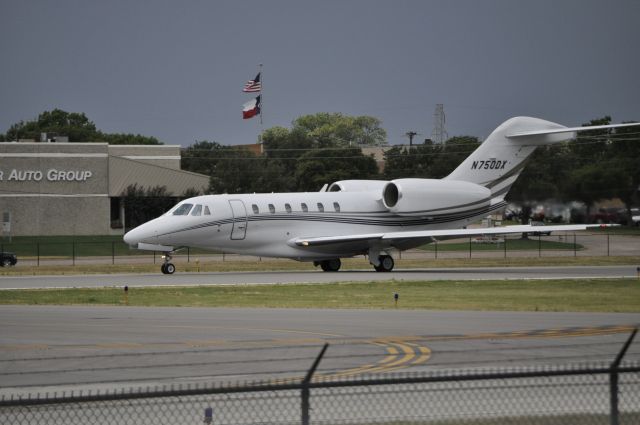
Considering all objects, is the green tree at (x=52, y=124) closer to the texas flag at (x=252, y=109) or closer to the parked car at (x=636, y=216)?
the texas flag at (x=252, y=109)

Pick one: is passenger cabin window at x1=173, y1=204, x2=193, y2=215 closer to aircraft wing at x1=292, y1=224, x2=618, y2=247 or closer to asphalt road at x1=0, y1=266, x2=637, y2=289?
asphalt road at x1=0, y1=266, x2=637, y2=289

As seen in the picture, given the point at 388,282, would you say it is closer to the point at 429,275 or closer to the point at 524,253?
the point at 429,275

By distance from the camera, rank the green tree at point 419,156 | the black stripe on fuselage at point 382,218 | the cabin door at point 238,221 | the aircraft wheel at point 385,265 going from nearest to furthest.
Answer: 1. the cabin door at point 238,221
2. the black stripe on fuselage at point 382,218
3. the aircraft wheel at point 385,265
4. the green tree at point 419,156

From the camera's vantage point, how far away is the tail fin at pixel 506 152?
4553cm

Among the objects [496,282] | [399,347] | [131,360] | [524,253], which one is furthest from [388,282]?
[524,253]

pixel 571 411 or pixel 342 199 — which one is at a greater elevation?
pixel 342 199

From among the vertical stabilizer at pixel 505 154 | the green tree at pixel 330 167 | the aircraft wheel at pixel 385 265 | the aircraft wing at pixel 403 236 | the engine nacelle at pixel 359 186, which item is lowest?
the aircraft wheel at pixel 385 265

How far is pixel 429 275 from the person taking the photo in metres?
39.6

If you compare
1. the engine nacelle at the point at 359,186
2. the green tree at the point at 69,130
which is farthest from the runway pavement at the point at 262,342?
the green tree at the point at 69,130

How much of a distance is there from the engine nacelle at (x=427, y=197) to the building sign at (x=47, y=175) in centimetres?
4233

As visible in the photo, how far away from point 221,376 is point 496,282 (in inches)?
872

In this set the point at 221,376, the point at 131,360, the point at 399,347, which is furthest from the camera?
the point at 399,347

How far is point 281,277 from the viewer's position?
128ft

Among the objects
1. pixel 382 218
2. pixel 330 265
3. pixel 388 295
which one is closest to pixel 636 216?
pixel 382 218
